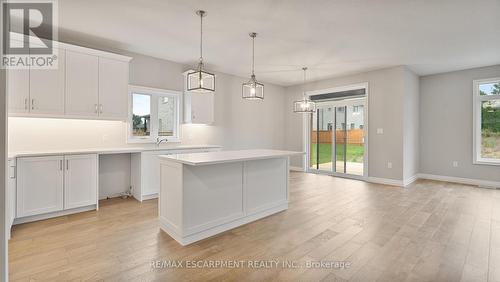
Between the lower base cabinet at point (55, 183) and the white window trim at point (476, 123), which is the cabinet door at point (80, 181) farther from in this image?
the white window trim at point (476, 123)

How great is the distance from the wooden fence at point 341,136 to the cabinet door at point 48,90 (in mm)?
6085

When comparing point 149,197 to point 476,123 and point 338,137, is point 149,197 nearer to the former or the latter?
point 338,137

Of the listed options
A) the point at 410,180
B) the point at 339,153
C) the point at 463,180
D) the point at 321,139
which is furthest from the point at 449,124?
the point at 321,139

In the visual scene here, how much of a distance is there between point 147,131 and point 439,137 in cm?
702

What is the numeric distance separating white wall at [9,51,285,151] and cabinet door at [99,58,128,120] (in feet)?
1.36

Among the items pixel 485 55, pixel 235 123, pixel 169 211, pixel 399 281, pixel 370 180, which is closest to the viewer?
pixel 399 281

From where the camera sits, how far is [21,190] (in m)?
3.04

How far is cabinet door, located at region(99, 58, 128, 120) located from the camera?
12.8 ft

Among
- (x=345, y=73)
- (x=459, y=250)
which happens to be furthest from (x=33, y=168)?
(x=345, y=73)

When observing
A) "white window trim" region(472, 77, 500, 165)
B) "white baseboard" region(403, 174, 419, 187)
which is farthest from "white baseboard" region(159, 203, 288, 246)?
"white window trim" region(472, 77, 500, 165)

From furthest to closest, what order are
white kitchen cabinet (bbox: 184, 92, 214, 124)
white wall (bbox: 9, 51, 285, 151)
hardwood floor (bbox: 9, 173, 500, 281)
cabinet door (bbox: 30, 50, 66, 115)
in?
white kitchen cabinet (bbox: 184, 92, 214, 124) < white wall (bbox: 9, 51, 285, 151) < cabinet door (bbox: 30, 50, 66, 115) < hardwood floor (bbox: 9, 173, 500, 281)

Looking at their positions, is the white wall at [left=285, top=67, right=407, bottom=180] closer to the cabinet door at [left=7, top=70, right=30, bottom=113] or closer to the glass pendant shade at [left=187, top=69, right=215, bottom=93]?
the glass pendant shade at [left=187, top=69, right=215, bottom=93]

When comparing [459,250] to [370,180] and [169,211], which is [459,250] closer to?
[169,211]

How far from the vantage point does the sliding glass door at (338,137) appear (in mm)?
6246
